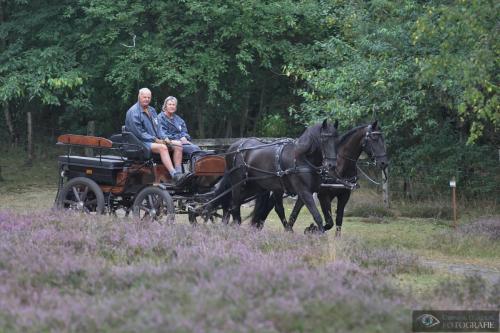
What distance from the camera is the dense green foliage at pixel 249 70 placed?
16672mm

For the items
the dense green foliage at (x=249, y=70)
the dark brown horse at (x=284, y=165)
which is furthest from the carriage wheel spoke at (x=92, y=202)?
the dense green foliage at (x=249, y=70)

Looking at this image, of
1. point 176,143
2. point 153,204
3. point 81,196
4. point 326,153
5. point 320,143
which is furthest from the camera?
point 81,196

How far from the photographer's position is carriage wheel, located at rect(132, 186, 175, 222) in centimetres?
1282

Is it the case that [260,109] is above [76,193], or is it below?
above

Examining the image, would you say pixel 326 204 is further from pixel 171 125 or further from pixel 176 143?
pixel 171 125

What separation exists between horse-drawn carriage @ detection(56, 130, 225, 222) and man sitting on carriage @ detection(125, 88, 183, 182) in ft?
0.37

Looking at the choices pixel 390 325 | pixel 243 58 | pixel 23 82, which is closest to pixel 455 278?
pixel 390 325

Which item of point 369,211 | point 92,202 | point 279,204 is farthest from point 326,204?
point 369,211

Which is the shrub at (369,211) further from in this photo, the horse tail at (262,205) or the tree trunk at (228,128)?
the tree trunk at (228,128)

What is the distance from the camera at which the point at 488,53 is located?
1101cm

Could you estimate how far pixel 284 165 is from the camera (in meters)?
12.9

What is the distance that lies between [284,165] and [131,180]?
107 inches

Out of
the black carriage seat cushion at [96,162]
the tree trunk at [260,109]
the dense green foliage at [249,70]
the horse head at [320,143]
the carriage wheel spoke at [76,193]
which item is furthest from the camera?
the tree trunk at [260,109]

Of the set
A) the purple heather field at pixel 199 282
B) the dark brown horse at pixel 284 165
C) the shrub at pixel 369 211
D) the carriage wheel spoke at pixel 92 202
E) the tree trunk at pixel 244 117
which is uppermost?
the tree trunk at pixel 244 117
